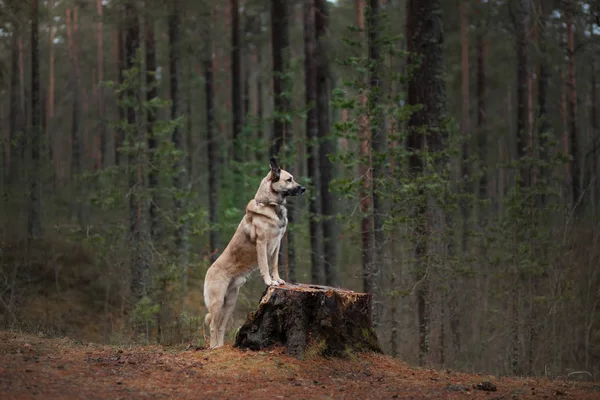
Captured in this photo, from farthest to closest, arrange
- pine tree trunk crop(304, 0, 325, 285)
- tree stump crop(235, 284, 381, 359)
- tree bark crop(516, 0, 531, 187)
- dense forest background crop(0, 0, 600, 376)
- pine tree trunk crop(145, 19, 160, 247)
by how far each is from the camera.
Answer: tree bark crop(516, 0, 531, 187) < pine tree trunk crop(304, 0, 325, 285) < pine tree trunk crop(145, 19, 160, 247) < dense forest background crop(0, 0, 600, 376) < tree stump crop(235, 284, 381, 359)

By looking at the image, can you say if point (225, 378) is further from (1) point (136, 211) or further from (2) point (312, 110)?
(2) point (312, 110)

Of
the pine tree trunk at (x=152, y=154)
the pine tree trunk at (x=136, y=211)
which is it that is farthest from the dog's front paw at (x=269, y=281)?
the pine tree trunk at (x=152, y=154)

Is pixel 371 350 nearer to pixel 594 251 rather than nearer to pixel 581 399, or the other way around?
pixel 581 399

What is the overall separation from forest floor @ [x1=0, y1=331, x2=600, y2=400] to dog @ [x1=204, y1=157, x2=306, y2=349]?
0.96m

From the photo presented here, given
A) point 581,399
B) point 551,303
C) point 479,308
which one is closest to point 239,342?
point 581,399

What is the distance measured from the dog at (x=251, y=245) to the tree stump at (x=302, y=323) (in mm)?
876

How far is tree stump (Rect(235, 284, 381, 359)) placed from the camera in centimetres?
918

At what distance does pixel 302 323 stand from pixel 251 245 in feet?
5.56

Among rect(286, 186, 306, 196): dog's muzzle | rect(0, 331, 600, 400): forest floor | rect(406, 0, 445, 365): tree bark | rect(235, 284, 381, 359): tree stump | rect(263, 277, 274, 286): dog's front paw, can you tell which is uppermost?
rect(406, 0, 445, 365): tree bark

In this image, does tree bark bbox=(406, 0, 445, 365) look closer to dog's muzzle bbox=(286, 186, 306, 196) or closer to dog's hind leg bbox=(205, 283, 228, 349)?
dog's muzzle bbox=(286, 186, 306, 196)

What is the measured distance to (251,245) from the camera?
1028 cm

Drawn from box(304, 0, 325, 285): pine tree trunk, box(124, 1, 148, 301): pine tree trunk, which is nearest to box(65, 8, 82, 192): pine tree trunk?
box(124, 1, 148, 301): pine tree trunk

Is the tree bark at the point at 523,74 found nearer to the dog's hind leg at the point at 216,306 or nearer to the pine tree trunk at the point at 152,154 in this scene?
the pine tree trunk at the point at 152,154

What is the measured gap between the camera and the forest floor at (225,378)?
745 centimetres
